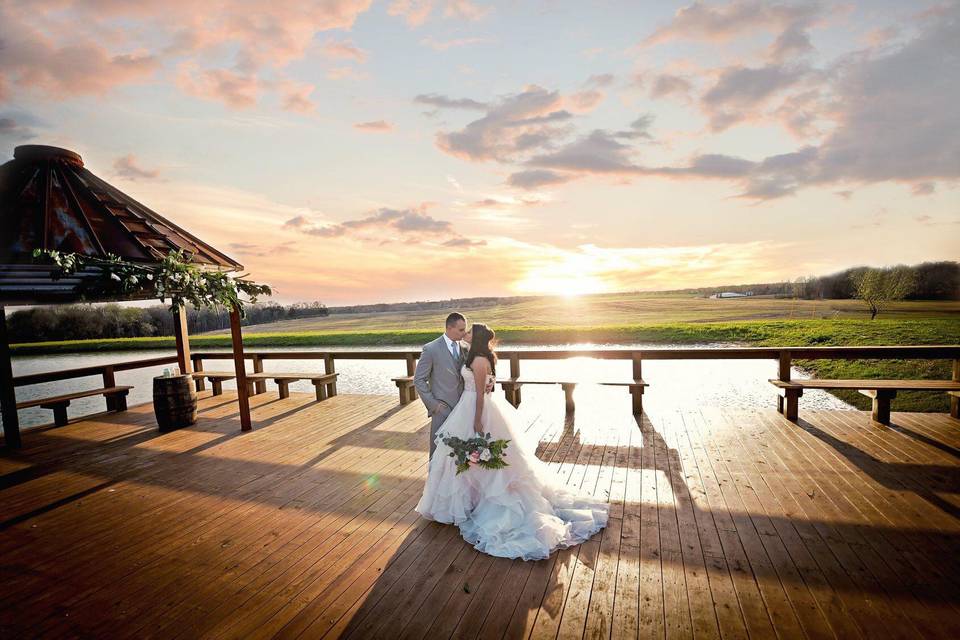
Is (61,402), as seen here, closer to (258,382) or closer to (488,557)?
(258,382)

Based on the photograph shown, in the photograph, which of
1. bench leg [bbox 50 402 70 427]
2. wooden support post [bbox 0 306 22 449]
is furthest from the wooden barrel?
bench leg [bbox 50 402 70 427]

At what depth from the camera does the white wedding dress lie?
3.83 metres

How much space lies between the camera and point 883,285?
21.6m

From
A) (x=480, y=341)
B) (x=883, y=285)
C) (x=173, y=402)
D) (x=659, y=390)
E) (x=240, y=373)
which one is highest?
(x=883, y=285)

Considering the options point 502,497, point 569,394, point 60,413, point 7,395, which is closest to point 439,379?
point 502,497

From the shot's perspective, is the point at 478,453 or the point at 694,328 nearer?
the point at 478,453

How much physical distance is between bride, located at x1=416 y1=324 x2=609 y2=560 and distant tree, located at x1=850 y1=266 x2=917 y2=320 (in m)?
25.1

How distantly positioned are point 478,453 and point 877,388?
674 centimetres

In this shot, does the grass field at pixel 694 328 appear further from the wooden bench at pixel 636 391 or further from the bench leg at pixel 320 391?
the bench leg at pixel 320 391


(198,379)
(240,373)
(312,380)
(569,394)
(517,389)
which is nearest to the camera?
(240,373)

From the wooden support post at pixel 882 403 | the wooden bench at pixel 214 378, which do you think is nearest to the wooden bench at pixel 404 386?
the wooden bench at pixel 214 378

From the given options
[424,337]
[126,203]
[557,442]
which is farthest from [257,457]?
[424,337]

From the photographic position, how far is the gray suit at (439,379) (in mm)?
4617

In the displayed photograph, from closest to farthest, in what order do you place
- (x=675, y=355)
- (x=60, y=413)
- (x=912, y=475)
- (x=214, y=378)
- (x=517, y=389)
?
(x=912, y=475) → (x=675, y=355) → (x=60, y=413) → (x=517, y=389) → (x=214, y=378)
